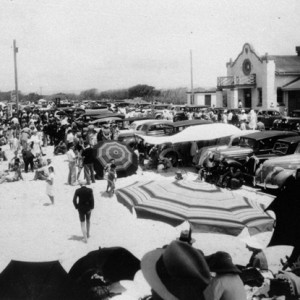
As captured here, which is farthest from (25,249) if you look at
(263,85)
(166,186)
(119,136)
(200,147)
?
(263,85)

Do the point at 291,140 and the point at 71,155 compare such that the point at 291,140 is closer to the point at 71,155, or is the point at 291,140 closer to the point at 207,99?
the point at 71,155

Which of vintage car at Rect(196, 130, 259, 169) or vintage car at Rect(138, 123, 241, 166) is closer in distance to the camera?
vintage car at Rect(196, 130, 259, 169)

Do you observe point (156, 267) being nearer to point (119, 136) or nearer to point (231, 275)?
point (231, 275)

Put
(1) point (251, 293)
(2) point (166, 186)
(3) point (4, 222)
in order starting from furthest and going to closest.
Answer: (3) point (4, 222)
(2) point (166, 186)
(1) point (251, 293)

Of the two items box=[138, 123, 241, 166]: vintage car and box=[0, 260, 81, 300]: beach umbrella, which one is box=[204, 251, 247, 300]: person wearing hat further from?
box=[138, 123, 241, 166]: vintage car

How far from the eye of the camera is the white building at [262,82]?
39188 mm

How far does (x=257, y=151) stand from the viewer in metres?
15.4

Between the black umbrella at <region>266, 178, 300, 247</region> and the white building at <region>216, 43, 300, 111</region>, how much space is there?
31415 millimetres

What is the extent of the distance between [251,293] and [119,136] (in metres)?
16.1

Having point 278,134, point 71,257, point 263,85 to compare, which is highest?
point 263,85

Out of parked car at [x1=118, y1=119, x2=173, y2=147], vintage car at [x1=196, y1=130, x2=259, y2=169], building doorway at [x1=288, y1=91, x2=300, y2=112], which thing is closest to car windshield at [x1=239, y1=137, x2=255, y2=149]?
vintage car at [x1=196, y1=130, x2=259, y2=169]

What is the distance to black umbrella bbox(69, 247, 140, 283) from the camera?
5.38m

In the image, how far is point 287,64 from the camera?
41.4 meters

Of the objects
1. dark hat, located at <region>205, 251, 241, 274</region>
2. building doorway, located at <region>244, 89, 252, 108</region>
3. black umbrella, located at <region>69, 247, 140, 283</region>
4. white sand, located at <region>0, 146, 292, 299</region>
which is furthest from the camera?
building doorway, located at <region>244, 89, 252, 108</region>
